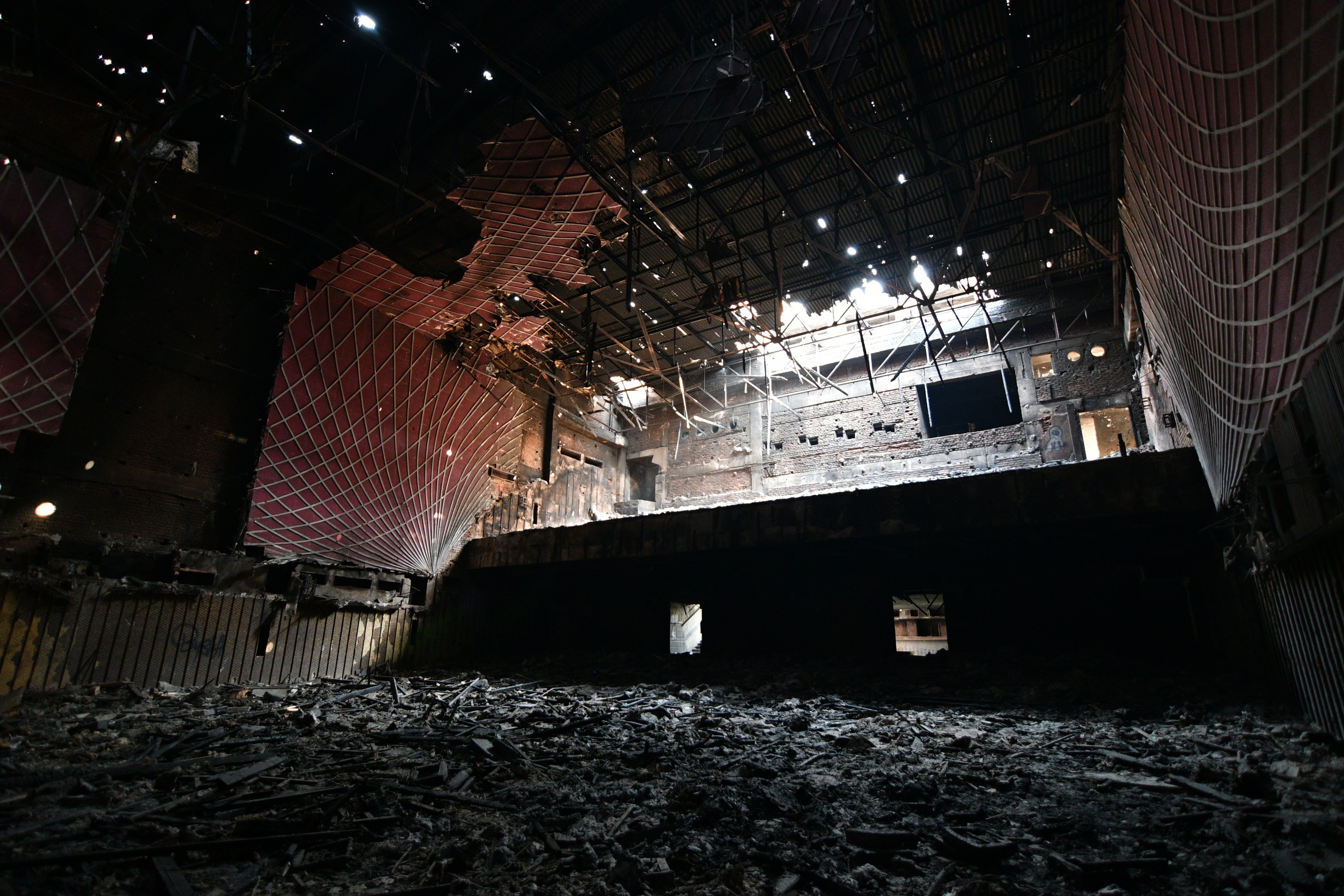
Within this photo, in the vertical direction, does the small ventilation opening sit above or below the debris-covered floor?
above

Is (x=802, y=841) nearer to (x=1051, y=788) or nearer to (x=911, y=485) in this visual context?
(x=1051, y=788)

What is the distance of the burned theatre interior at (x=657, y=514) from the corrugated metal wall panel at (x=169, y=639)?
0.05m

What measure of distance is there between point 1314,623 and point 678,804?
14.0 feet

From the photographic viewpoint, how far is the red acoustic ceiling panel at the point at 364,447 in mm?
9211

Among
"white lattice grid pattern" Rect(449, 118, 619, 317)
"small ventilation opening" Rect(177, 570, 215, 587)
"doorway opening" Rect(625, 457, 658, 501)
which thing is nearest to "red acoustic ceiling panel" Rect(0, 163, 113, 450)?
"small ventilation opening" Rect(177, 570, 215, 587)

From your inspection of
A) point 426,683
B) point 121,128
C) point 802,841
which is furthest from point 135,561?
point 802,841

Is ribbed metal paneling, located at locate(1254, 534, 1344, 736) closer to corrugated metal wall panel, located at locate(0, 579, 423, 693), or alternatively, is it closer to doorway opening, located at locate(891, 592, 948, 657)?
corrugated metal wall panel, located at locate(0, 579, 423, 693)

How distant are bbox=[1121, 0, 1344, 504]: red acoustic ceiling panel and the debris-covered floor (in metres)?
2.18

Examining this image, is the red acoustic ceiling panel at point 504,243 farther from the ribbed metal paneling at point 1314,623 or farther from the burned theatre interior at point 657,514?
the ribbed metal paneling at point 1314,623

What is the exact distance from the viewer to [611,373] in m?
15.3

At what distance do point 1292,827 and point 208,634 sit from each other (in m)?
10.9

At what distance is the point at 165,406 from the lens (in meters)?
8.41

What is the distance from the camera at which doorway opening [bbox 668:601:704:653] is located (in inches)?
444

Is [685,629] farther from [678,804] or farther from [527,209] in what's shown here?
[678,804]
